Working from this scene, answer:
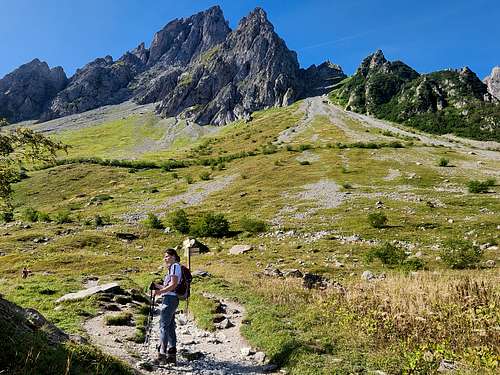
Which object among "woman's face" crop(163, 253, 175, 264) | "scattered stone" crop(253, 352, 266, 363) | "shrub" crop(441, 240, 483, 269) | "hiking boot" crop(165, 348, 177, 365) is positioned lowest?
"shrub" crop(441, 240, 483, 269)

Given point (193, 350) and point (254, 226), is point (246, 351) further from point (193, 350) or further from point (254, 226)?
point (254, 226)

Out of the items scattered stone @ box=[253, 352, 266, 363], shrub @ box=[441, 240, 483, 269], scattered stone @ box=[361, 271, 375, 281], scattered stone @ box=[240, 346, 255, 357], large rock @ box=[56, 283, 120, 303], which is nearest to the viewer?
scattered stone @ box=[253, 352, 266, 363]

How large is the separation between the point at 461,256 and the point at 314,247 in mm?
13827

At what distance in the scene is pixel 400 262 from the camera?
29656mm

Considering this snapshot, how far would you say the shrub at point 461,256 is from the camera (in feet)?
92.7

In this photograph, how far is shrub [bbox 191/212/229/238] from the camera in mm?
51469

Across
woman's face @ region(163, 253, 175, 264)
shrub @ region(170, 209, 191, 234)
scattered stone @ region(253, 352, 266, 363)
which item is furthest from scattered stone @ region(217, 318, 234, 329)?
shrub @ region(170, 209, 191, 234)

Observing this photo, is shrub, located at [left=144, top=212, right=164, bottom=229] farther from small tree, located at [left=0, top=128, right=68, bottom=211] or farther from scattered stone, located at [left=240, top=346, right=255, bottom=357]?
scattered stone, located at [left=240, top=346, right=255, bottom=357]

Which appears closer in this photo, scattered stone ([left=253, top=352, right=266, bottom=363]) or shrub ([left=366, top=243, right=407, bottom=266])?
scattered stone ([left=253, top=352, right=266, bottom=363])

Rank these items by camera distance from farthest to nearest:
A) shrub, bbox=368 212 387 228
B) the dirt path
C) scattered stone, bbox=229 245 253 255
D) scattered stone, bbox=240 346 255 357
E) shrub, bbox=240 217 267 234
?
1. shrub, bbox=240 217 267 234
2. shrub, bbox=368 212 387 228
3. scattered stone, bbox=229 245 253 255
4. scattered stone, bbox=240 346 255 357
5. the dirt path

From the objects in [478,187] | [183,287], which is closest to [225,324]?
[183,287]

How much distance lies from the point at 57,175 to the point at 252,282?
344 feet

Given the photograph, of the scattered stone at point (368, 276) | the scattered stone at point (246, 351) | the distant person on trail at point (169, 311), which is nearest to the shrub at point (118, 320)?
the distant person on trail at point (169, 311)

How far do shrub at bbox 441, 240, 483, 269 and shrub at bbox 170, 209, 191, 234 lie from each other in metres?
32.4
